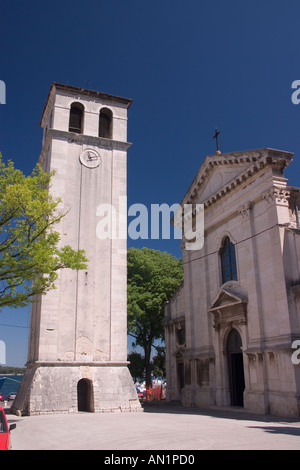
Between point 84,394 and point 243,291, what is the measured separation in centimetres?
972

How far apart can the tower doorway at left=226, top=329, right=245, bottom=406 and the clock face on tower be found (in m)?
12.3

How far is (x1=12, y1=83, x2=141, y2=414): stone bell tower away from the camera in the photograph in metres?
20.0

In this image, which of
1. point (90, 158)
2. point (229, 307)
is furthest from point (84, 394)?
point (90, 158)

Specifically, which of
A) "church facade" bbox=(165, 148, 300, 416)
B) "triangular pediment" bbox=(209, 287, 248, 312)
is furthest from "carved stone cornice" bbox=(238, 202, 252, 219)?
"triangular pediment" bbox=(209, 287, 248, 312)

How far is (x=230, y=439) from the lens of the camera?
1052cm

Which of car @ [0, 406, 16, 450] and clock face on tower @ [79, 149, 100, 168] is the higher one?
clock face on tower @ [79, 149, 100, 168]

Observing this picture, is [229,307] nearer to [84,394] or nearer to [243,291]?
[243,291]

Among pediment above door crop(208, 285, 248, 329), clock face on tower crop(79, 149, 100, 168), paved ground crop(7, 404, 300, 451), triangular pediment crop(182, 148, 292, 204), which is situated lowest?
paved ground crop(7, 404, 300, 451)

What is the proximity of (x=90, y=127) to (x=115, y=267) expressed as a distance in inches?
347

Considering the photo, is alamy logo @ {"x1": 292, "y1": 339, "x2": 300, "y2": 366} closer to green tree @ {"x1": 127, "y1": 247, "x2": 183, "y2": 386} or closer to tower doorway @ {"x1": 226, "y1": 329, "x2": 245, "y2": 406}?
tower doorway @ {"x1": 226, "y1": 329, "x2": 245, "y2": 406}

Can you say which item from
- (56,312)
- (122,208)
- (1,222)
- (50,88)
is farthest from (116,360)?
(50,88)

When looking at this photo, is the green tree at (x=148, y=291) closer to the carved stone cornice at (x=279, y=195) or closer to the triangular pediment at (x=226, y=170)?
the triangular pediment at (x=226, y=170)

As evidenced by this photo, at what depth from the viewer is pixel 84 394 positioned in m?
21.4

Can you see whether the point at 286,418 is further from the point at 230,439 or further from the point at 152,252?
the point at 152,252
